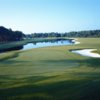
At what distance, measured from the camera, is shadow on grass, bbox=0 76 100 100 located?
17.0 metres

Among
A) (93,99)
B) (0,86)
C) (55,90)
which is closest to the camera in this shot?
(93,99)

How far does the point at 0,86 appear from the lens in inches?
834

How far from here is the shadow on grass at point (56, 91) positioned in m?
17.0

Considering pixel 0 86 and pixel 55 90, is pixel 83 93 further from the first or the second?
pixel 0 86

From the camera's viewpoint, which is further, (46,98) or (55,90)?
(55,90)

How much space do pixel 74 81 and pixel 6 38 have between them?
14339 cm

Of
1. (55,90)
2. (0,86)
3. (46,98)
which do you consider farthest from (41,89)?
(0,86)

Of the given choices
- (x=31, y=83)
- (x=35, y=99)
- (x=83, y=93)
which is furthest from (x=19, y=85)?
(x=83, y=93)

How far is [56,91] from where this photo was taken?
18578 millimetres

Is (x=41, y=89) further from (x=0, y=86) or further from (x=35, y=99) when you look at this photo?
(x=0, y=86)

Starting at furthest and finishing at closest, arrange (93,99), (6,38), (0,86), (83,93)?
(6,38) < (0,86) < (83,93) < (93,99)

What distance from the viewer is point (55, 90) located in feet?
62.0

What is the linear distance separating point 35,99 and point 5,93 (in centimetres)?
281

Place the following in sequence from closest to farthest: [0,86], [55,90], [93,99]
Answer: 1. [93,99]
2. [55,90]
3. [0,86]
